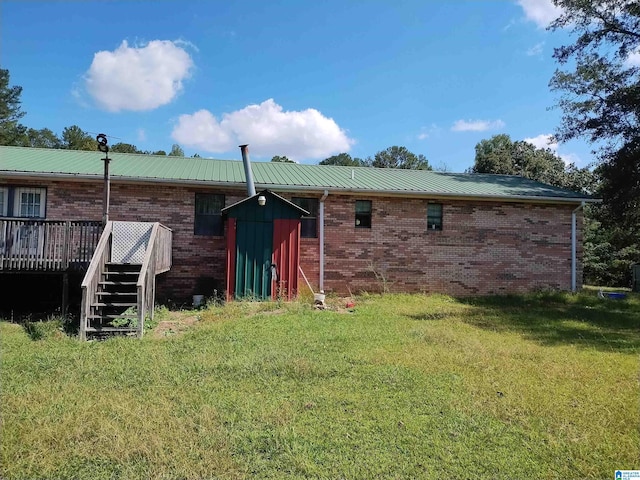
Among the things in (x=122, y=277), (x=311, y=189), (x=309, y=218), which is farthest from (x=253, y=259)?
(x=122, y=277)

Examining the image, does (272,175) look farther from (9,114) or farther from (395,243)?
(9,114)

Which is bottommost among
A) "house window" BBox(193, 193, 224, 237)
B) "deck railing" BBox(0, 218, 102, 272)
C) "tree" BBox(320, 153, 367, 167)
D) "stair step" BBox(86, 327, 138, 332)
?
"stair step" BBox(86, 327, 138, 332)

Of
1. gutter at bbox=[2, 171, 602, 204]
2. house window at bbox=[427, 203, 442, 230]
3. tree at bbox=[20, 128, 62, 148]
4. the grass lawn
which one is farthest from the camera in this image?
tree at bbox=[20, 128, 62, 148]

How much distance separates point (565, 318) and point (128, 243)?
10163mm

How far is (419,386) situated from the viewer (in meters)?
4.94

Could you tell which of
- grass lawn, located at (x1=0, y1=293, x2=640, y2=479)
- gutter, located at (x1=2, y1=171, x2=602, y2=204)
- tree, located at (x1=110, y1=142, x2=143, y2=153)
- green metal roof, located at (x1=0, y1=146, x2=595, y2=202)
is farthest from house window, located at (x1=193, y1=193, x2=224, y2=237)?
tree, located at (x1=110, y1=142, x2=143, y2=153)

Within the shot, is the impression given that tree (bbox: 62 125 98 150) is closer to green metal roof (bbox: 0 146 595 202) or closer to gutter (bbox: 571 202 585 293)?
green metal roof (bbox: 0 146 595 202)

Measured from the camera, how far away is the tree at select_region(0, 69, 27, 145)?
33.0m

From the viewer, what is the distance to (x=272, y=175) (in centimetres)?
1408

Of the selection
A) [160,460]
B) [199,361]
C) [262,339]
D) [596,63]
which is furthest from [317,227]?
[596,63]

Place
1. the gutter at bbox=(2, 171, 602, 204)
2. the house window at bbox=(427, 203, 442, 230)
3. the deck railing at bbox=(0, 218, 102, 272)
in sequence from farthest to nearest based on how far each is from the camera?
the house window at bbox=(427, 203, 442, 230) < the gutter at bbox=(2, 171, 602, 204) < the deck railing at bbox=(0, 218, 102, 272)

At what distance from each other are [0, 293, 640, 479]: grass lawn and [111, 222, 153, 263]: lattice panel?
6.15 ft

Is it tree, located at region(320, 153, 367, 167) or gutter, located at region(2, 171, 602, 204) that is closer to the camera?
gutter, located at region(2, 171, 602, 204)

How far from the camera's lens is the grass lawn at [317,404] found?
10.8 feet
